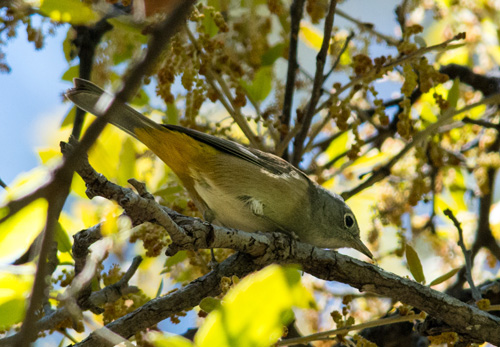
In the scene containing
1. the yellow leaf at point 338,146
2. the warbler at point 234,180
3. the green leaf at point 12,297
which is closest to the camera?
the green leaf at point 12,297

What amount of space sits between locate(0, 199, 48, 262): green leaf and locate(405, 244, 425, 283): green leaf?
5.30 feet

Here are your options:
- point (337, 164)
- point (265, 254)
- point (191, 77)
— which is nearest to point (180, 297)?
point (265, 254)

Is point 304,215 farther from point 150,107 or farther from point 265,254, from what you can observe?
point 150,107

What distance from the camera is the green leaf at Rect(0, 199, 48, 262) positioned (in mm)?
1854

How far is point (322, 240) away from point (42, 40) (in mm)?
2040

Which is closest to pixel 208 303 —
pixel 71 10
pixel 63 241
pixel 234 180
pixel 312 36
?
pixel 71 10

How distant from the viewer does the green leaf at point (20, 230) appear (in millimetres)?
1854

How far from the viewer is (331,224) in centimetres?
354

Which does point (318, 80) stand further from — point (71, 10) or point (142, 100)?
point (71, 10)

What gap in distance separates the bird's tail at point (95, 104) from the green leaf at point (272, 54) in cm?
114

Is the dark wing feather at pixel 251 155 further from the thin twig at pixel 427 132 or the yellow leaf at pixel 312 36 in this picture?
the yellow leaf at pixel 312 36

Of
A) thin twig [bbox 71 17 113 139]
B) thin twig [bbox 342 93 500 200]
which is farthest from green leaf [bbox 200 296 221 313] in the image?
thin twig [bbox 342 93 500 200]

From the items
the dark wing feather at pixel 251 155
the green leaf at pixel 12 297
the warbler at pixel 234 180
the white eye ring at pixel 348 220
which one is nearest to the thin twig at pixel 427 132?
the white eye ring at pixel 348 220

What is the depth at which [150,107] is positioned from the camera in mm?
3770
